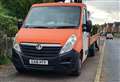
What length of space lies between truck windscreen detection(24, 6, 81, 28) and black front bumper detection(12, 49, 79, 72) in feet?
4.65

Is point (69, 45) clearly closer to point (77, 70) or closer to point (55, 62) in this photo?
point (55, 62)

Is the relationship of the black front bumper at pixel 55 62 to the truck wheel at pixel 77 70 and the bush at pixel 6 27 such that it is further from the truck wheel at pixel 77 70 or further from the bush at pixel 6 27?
the bush at pixel 6 27

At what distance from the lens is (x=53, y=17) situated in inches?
496

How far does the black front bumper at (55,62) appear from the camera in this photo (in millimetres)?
10914

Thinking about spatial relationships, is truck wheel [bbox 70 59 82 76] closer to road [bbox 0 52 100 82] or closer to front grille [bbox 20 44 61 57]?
road [bbox 0 52 100 82]

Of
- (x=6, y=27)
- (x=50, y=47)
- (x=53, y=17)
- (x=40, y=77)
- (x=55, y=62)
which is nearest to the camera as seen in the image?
(x=55, y=62)

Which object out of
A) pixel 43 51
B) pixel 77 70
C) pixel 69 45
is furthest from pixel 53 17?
pixel 77 70

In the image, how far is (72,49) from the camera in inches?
436

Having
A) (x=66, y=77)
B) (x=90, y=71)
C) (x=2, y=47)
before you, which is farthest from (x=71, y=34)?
(x=2, y=47)

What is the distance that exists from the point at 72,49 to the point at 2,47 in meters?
3.81

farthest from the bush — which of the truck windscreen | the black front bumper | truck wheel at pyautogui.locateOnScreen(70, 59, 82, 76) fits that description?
truck wheel at pyautogui.locateOnScreen(70, 59, 82, 76)

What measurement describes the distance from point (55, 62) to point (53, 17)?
2160 mm

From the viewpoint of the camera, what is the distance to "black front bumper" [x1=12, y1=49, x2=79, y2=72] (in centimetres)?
1091

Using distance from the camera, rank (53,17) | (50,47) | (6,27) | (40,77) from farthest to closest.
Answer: (6,27)
(53,17)
(40,77)
(50,47)
